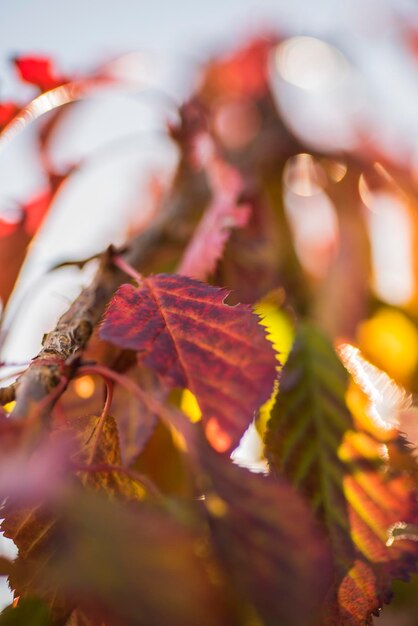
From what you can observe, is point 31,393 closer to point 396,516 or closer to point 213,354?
point 213,354

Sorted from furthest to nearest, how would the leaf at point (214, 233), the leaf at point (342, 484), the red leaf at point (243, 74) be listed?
the red leaf at point (243, 74)
the leaf at point (214, 233)
the leaf at point (342, 484)


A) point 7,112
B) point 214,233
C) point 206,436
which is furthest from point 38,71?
point 206,436

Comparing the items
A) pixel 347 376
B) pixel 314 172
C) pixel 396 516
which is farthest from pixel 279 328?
pixel 314 172

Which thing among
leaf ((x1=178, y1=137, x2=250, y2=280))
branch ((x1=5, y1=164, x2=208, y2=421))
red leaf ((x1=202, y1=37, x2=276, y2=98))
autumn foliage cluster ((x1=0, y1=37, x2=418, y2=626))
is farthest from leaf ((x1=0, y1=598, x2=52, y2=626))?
red leaf ((x1=202, y1=37, x2=276, y2=98))

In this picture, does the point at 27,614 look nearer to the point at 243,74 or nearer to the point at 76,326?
the point at 76,326

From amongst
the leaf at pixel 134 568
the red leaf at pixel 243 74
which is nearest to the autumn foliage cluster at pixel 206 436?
the leaf at pixel 134 568

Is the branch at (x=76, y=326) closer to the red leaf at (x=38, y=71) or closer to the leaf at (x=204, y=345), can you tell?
the leaf at (x=204, y=345)

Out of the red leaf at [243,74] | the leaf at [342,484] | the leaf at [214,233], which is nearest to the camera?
the leaf at [342,484]

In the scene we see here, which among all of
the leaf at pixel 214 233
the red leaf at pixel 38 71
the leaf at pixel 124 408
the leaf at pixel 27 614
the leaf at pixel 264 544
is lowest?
the leaf at pixel 124 408
